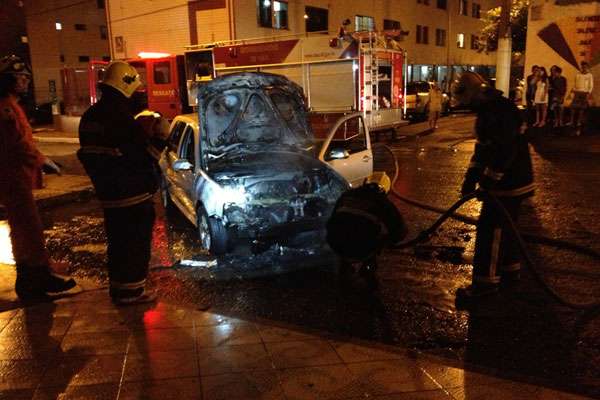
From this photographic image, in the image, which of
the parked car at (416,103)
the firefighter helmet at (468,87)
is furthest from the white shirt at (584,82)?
the firefighter helmet at (468,87)

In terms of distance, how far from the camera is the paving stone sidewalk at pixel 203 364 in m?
3.37

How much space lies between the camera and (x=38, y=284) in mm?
4891

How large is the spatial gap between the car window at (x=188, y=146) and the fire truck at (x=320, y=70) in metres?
5.84

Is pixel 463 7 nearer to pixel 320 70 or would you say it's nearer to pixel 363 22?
pixel 363 22

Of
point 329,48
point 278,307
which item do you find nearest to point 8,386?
point 278,307

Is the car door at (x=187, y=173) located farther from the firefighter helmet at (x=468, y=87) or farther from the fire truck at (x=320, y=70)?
the fire truck at (x=320, y=70)

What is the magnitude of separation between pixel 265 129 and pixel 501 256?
11.5ft

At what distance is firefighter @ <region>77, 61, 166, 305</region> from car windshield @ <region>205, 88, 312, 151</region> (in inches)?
86.7

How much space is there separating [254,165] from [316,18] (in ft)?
69.8

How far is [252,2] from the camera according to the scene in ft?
72.1

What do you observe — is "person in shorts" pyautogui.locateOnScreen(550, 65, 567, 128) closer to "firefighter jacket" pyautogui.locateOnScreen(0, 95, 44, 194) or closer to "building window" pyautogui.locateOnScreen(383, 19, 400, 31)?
"firefighter jacket" pyautogui.locateOnScreen(0, 95, 44, 194)

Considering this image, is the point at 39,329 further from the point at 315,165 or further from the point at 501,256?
the point at 501,256

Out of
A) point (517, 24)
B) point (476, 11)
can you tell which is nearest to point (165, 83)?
point (517, 24)

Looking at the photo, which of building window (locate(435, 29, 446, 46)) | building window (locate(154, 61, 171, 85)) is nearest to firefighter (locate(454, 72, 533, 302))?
building window (locate(154, 61, 171, 85))
